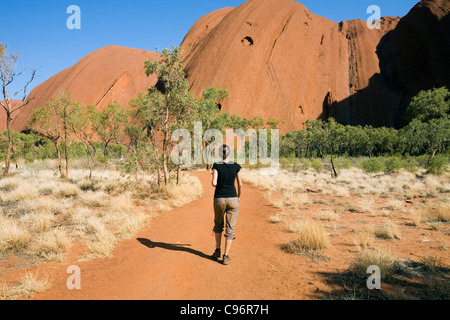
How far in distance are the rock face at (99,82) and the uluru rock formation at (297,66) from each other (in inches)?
12.8

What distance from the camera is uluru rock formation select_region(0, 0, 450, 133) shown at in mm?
61344

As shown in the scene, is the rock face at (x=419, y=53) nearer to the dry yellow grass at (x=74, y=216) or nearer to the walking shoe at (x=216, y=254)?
the dry yellow grass at (x=74, y=216)

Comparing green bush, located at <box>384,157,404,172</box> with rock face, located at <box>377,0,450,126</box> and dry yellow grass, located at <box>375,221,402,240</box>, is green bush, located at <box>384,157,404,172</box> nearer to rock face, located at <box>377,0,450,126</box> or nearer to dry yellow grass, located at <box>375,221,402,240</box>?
dry yellow grass, located at <box>375,221,402,240</box>

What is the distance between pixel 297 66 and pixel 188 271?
74738 millimetres

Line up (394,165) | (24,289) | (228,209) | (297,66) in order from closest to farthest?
(24,289), (228,209), (394,165), (297,66)

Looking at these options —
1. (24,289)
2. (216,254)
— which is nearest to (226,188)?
(216,254)

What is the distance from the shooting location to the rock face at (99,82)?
75.2 meters

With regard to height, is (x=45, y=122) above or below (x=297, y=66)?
below

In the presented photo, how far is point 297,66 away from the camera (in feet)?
228

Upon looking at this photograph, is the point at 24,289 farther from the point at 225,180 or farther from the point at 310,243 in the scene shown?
the point at 310,243

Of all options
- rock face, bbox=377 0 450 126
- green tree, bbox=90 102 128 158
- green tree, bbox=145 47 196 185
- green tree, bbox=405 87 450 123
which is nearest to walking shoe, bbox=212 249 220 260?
green tree, bbox=145 47 196 185

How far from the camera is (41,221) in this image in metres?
7.03
